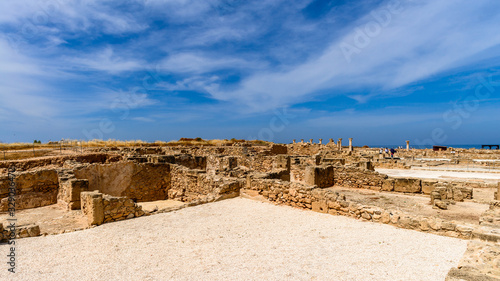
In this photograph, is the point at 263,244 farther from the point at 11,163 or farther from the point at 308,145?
the point at 308,145

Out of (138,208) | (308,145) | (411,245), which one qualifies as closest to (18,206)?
(138,208)

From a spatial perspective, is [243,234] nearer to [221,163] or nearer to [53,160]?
[221,163]

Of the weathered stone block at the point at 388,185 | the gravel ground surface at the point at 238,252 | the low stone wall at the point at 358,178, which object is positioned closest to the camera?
the gravel ground surface at the point at 238,252

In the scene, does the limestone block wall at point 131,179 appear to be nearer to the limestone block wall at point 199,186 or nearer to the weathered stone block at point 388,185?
the limestone block wall at point 199,186

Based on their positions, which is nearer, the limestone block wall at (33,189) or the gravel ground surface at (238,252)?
the gravel ground surface at (238,252)

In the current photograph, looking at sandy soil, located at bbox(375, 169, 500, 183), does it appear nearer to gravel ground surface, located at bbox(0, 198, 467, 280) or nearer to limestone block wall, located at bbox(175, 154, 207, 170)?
limestone block wall, located at bbox(175, 154, 207, 170)

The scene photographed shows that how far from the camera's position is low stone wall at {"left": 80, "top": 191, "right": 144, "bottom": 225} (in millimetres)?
6676

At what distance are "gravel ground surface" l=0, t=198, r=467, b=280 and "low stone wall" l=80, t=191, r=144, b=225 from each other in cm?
38

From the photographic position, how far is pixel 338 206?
7039mm

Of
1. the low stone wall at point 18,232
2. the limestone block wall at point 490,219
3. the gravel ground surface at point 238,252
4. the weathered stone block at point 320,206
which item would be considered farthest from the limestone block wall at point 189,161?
the limestone block wall at point 490,219

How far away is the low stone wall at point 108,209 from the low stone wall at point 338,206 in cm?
385

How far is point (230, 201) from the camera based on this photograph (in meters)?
8.77

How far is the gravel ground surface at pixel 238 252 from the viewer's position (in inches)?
156

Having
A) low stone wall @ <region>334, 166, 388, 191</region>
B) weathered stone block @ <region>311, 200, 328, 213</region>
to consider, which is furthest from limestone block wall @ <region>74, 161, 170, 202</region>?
low stone wall @ <region>334, 166, 388, 191</region>
